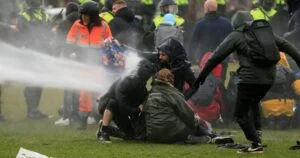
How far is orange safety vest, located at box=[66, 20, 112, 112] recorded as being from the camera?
14766 mm

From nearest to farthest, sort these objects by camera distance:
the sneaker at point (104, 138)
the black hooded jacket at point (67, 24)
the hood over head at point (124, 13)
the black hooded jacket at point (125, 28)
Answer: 1. the sneaker at point (104, 138)
2. the black hooded jacket at point (125, 28)
3. the hood over head at point (124, 13)
4. the black hooded jacket at point (67, 24)

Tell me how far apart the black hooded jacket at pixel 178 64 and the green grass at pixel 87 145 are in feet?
3.82

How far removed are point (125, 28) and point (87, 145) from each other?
4.01 m

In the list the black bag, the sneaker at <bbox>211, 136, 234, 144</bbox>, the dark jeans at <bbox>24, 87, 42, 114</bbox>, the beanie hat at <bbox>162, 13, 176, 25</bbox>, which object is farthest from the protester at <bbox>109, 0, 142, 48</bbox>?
the sneaker at <bbox>211, 136, 234, 144</bbox>

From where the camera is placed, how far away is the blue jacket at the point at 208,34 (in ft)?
53.2

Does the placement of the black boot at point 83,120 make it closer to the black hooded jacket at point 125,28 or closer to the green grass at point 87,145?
the green grass at point 87,145

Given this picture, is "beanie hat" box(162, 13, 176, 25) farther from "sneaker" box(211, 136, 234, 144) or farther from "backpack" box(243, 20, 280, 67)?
"backpack" box(243, 20, 280, 67)

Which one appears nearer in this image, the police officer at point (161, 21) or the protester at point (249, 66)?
the protester at point (249, 66)

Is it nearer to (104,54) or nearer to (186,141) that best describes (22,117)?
(104,54)

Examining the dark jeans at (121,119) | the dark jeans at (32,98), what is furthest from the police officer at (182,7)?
the dark jeans at (121,119)

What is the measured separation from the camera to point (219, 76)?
15523 mm

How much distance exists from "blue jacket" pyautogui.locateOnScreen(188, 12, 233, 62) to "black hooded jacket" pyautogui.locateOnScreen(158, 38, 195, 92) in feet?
10.2

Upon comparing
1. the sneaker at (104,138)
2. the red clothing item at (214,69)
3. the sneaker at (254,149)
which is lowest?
the sneaker at (254,149)

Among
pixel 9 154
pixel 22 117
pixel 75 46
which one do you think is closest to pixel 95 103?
pixel 75 46
